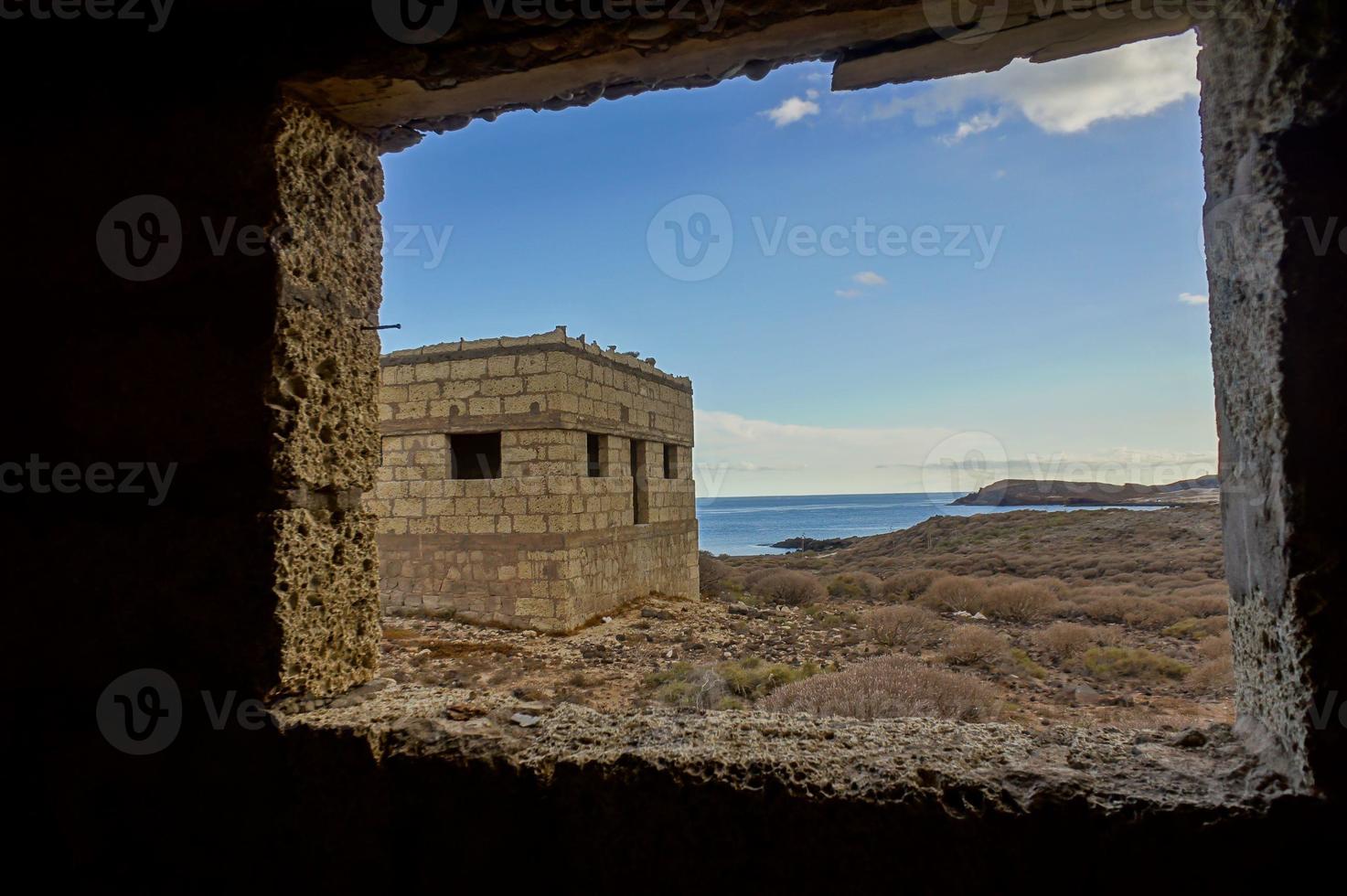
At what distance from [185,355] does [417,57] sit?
0.97 metres

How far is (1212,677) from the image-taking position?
7.10 metres

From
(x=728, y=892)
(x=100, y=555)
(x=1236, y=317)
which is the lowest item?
(x=728, y=892)

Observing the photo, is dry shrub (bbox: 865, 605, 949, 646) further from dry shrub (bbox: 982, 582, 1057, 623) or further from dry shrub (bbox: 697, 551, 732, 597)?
dry shrub (bbox: 697, 551, 732, 597)

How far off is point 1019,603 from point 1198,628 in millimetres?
2410

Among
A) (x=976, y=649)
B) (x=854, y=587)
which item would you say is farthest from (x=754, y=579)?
(x=976, y=649)

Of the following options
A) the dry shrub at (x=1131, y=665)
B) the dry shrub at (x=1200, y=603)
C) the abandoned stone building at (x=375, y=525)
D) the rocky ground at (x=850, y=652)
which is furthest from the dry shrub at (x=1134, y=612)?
the abandoned stone building at (x=375, y=525)

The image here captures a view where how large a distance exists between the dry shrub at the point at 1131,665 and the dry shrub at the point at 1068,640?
479 millimetres

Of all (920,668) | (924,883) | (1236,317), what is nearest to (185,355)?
(924,883)

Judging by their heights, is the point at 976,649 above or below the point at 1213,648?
above

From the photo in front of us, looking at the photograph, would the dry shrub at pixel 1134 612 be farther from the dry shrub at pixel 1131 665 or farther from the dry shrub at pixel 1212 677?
the dry shrub at pixel 1212 677

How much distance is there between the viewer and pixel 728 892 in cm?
145

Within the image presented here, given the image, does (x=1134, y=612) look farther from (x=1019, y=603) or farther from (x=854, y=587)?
(x=854, y=587)

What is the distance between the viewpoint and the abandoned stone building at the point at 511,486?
9875mm

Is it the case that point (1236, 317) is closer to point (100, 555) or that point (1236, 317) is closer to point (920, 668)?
point (100, 555)
